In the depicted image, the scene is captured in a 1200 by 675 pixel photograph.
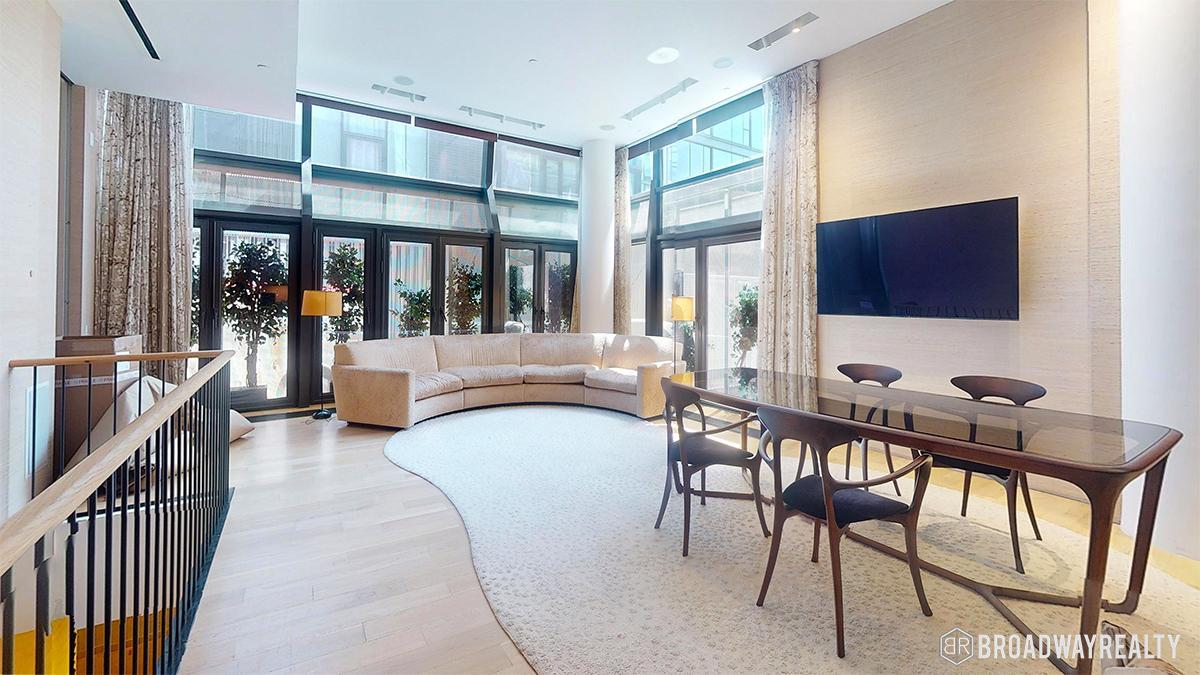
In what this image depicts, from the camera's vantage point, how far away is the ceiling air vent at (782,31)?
4.13m

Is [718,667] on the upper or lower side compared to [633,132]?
lower

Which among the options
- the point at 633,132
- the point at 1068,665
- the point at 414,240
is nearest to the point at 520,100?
the point at 633,132

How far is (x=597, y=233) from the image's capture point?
733 cm

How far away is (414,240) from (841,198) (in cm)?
494

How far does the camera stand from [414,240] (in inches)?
261

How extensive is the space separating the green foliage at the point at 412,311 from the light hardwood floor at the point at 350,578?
291cm

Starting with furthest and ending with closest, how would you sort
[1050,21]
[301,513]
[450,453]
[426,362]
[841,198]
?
[426,362] < [841,198] < [450,453] < [1050,21] < [301,513]

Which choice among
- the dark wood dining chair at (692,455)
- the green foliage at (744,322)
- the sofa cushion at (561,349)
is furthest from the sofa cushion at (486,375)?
the dark wood dining chair at (692,455)

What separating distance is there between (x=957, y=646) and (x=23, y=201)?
5211 mm

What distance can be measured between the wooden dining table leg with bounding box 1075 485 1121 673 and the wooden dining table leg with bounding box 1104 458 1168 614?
23.6 inches

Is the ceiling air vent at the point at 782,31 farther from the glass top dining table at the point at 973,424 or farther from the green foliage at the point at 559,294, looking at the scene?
the green foliage at the point at 559,294

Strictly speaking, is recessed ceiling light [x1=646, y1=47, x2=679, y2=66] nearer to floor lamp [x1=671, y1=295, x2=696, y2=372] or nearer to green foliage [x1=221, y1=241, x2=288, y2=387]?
floor lamp [x1=671, y1=295, x2=696, y2=372]

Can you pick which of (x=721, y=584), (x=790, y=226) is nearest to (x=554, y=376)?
(x=790, y=226)

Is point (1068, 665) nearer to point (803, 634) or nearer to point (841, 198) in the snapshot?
point (803, 634)
